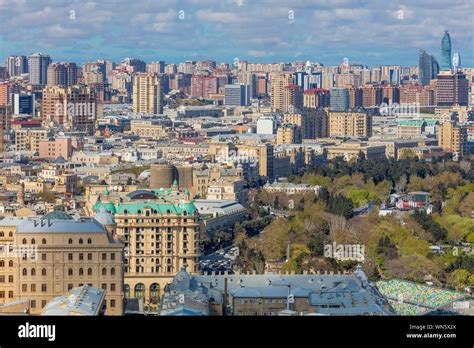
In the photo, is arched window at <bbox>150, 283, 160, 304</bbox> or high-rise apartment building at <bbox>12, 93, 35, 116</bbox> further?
high-rise apartment building at <bbox>12, 93, 35, 116</bbox>

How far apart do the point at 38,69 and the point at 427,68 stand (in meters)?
7.79

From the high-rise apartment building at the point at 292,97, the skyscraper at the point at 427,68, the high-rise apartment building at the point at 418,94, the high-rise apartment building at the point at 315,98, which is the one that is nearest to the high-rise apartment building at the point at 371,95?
the high-rise apartment building at the point at 418,94

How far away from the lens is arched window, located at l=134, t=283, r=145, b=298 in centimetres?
762

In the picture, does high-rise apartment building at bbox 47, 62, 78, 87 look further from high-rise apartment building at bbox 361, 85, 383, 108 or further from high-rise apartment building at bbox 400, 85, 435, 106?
high-rise apartment building at bbox 400, 85, 435, 106

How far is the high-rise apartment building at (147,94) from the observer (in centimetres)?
2805

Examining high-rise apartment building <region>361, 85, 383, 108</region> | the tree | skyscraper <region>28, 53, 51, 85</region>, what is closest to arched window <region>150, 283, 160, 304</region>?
the tree

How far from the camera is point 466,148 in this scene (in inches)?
840

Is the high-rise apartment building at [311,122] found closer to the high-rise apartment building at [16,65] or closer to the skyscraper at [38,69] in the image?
the skyscraper at [38,69]

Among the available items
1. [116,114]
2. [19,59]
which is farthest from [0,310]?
[116,114]

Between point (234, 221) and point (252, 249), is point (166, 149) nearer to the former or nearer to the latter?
point (234, 221)

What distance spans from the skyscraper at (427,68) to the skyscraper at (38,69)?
6767 millimetres

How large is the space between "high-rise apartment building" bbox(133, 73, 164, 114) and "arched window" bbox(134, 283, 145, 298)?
20024mm

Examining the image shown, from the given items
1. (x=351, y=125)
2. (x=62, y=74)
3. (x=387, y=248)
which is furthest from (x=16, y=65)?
(x=387, y=248)
